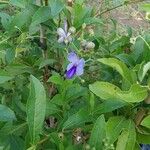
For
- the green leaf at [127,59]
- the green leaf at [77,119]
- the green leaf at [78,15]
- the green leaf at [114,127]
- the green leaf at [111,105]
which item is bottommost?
the green leaf at [114,127]

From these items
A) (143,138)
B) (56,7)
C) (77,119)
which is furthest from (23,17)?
(143,138)

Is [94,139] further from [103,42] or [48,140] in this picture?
[103,42]

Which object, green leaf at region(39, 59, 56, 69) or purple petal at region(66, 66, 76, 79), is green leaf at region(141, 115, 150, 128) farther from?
green leaf at region(39, 59, 56, 69)

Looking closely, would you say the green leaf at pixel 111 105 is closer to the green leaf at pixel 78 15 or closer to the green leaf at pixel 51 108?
the green leaf at pixel 51 108

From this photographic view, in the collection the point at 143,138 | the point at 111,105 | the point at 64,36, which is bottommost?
the point at 143,138

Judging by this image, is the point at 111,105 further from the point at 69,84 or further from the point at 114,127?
the point at 69,84

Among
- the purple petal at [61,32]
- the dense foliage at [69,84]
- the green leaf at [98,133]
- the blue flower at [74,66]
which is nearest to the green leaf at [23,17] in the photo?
the dense foliage at [69,84]

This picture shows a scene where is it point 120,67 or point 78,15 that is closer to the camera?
point 120,67

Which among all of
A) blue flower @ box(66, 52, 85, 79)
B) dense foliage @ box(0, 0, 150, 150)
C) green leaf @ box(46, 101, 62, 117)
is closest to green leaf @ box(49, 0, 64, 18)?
dense foliage @ box(0, 0, 150, 150)
